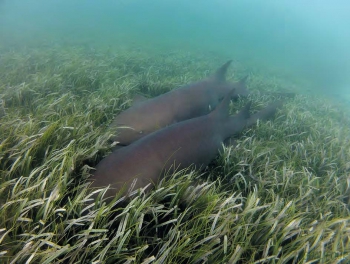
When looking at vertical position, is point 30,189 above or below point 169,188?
above

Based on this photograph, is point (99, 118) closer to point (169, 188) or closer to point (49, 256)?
point (169, 188)

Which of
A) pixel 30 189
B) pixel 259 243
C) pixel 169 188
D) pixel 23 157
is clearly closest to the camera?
pixel 30 189

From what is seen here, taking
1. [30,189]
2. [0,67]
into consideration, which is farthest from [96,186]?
[0,67]

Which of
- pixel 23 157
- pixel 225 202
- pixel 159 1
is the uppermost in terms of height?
pixel 159 1

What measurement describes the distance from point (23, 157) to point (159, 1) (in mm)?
118494

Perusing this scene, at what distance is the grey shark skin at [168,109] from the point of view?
4.71m

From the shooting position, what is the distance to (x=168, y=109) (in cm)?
557

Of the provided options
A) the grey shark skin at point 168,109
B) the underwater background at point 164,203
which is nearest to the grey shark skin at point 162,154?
the underwater background at point 164,203

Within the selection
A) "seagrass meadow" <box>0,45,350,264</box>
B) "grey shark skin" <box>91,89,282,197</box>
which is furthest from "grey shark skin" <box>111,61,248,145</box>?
"grey shark skin" <box>91,89,282,197</box>

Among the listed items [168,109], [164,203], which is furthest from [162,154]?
[168,109]

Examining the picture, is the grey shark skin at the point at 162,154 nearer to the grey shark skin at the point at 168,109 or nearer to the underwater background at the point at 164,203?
the underwater background at the point at 164,203

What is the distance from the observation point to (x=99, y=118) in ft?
17.2

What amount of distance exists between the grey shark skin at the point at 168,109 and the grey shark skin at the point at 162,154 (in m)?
0.93

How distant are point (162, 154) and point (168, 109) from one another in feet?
7.47
